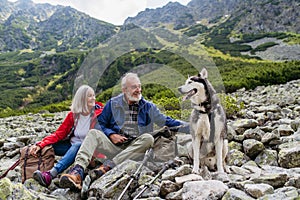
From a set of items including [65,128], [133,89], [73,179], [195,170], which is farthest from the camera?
[65,128]

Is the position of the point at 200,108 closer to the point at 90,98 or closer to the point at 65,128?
the point at 90,98

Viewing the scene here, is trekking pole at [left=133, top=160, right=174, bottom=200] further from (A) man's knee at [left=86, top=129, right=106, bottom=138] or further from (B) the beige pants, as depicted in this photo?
(A) man's knee at [left=86, top=129, right=106, bottom=138]

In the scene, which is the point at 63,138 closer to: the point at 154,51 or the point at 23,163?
the point at 23,163

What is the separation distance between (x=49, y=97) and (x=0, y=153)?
81.3m

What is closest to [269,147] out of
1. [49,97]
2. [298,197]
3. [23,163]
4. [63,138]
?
[298,197]

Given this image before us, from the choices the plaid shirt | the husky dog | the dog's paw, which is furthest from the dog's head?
the plaid shirt

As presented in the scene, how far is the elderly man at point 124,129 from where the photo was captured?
5.86 metres

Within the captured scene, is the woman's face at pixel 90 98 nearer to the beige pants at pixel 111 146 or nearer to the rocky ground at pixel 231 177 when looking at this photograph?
the beige pants at pixel 111 146

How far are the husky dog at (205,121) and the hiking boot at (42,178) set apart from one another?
8.93 feet

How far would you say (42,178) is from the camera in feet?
18.2

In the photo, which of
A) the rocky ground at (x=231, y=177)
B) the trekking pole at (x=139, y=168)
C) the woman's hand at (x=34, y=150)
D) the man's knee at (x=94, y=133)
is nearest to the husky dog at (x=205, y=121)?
the rocky ground at (x=231, y=177)

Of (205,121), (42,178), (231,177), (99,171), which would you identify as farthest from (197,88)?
(42,178)

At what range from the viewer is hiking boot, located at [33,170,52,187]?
218 inches

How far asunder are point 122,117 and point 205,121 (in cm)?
216
